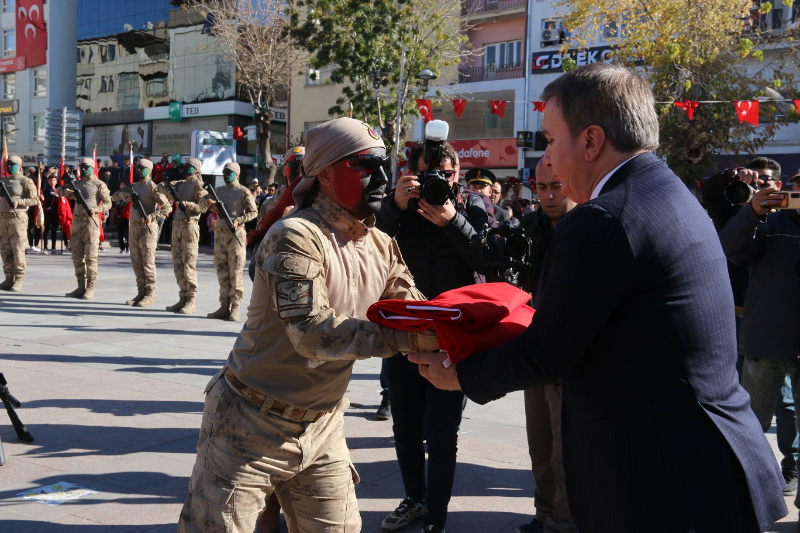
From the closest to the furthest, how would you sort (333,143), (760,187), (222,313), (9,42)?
(333,143) < (760,187) < (222,313) < (9,42)

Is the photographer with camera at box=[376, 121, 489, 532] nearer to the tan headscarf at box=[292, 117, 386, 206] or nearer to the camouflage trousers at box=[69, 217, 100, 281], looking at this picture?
the tan headscarf at box=[292, 117, 386, 206]

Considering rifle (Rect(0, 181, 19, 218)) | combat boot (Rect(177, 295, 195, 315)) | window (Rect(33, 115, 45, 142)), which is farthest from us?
window (Rect(33, 115, 45, 142))

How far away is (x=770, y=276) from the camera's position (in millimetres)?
4820

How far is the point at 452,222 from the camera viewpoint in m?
4.15

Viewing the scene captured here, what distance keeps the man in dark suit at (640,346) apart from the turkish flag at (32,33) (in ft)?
177

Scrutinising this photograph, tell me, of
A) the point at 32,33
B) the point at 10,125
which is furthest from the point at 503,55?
the point at 10,125

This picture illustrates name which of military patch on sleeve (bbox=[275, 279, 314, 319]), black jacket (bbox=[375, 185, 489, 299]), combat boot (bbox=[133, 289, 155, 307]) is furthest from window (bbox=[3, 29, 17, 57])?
military patch on sleeve (bbox=[275, 279, 314, 319])

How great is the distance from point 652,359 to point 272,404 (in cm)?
132

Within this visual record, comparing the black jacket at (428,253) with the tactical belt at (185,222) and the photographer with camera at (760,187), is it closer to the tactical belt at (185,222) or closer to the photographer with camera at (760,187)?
the photographer with camera at (760,187)

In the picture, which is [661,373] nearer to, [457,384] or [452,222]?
[457,384]

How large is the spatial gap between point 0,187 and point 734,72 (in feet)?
60.3

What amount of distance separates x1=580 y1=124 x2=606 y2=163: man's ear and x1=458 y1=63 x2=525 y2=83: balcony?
3081 centimetres

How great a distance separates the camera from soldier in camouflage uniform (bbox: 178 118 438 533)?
242 cm

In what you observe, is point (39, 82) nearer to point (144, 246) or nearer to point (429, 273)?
point (144, 246)
